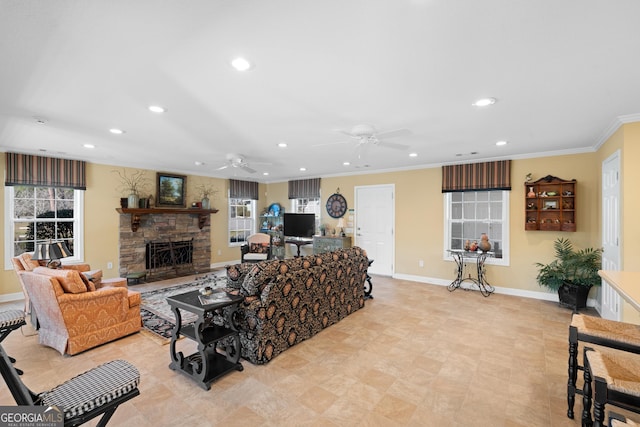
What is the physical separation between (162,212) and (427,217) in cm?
572

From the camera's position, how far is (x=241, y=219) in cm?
841

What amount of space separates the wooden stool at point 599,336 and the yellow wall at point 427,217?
2.56 m

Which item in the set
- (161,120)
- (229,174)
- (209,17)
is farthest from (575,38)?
(229,174)

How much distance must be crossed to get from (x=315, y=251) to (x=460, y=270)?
347cm

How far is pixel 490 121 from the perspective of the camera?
130 inches

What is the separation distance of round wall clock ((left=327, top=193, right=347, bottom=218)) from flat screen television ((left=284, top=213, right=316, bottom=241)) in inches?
19.8

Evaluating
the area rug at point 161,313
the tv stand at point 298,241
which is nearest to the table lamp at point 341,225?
the tv stand at point 298,241

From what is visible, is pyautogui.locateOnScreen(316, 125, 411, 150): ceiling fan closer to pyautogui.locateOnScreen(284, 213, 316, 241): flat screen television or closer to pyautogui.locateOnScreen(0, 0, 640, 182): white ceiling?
pyautogui.locateOnScreen(0, 0, 640, 182): white ceiling

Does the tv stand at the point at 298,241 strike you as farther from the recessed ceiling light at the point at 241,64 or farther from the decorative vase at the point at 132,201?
the recessed ceiling light at the point at 241,64

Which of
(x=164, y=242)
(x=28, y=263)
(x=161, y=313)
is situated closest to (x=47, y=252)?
(x=28, y=263)

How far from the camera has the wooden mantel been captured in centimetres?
585

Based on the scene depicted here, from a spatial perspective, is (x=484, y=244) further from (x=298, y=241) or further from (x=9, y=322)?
(x=9, y=322)

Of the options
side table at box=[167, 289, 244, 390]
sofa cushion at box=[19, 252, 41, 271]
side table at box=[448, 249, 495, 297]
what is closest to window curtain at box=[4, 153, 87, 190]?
sofa cushion at box=[19, 252, 41, 271]

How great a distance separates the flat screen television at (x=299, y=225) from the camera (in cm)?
775
